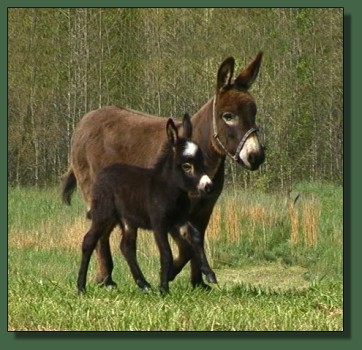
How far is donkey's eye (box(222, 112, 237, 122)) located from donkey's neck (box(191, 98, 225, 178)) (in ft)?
0.63

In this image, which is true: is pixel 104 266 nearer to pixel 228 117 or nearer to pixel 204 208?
pixel 204 208

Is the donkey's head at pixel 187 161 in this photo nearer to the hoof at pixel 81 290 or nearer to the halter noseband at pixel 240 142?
the halter noseband at pixel 240 142

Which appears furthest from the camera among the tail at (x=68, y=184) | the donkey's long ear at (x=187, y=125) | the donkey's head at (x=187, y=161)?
the tail at (x=68, y=184)

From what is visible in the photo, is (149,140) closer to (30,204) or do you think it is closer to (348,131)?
(30,204)

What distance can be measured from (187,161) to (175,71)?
4.30 feet

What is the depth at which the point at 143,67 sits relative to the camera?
35.1ft

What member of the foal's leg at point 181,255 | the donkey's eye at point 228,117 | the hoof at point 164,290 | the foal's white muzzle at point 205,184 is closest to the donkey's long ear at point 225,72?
the donkey's eye at point 228,117

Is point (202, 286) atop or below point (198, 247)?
below

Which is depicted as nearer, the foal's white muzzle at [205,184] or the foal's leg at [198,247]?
the foal's white muzzle at [205,184]

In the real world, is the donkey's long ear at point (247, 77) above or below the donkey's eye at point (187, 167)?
above

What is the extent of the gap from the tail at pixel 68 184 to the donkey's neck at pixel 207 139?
145 centimetres

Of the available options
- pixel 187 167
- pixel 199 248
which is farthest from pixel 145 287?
pixel 187 167

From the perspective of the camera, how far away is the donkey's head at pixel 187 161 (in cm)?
965

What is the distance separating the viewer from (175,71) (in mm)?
10812
